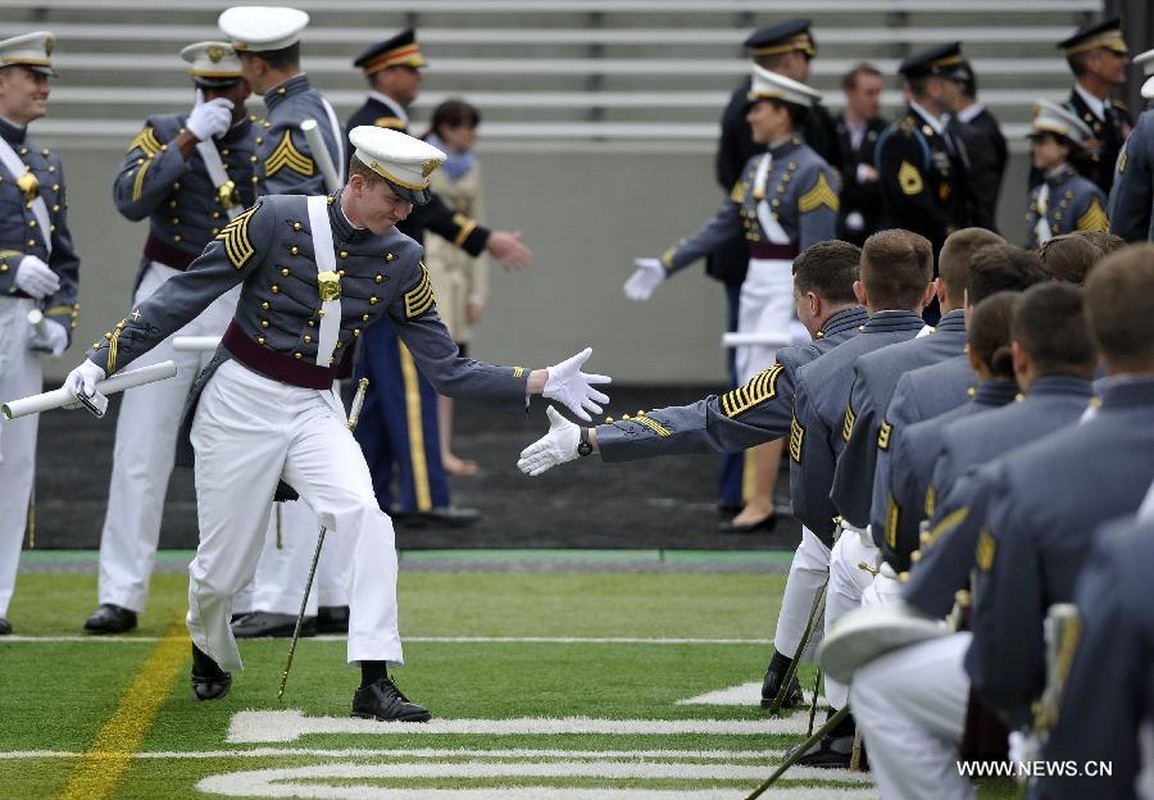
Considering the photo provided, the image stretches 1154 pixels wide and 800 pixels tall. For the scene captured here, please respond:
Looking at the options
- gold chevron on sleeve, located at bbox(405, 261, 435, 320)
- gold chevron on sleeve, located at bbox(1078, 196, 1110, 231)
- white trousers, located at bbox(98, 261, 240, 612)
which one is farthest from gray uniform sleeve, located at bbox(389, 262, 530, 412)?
gold chevron on sleeve, located at bbox(1078, 196, 1110, 231)

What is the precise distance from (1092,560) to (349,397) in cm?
732

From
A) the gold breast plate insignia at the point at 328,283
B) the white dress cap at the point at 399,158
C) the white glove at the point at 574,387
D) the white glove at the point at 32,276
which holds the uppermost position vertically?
the white dress cap at the point at 399,158

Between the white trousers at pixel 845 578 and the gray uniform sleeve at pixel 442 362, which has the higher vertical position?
the gray uniform sleeve at pixel 442 362

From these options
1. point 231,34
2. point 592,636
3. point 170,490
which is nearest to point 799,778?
point 592,636

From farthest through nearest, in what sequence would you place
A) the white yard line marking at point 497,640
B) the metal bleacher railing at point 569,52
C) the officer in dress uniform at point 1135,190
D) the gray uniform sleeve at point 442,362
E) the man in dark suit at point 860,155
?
the metal bleacher railing at point 569,52, the man in dark suit at point 860,155, the white yard line marking at point 497,640, the officer in dress uniform at point 1135,190, the gray uniform sleeve at point 442,362

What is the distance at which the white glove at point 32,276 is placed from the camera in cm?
746

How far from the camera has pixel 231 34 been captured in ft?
25.0

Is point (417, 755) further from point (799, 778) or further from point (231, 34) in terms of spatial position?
point (231, 34)

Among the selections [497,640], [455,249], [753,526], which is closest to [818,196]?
[753,526]

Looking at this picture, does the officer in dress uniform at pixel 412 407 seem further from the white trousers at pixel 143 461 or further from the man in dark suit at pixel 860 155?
the man in dark suit at pixel 860 155

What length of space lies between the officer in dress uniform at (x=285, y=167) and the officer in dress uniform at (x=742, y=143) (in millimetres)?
2779

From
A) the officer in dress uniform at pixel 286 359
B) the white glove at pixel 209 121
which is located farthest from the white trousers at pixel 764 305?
the officer in dress uniform at pixel 286 359

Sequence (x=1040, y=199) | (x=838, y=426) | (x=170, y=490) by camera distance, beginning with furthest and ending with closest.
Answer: (x=170, y=490) → (x=1040, y=199) → (x=838, y=426)

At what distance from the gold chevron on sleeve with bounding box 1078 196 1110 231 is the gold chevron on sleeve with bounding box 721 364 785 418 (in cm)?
395
